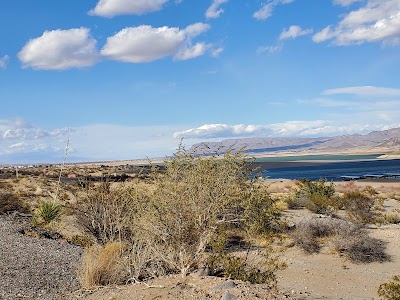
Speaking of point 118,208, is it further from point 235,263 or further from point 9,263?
point 235,263

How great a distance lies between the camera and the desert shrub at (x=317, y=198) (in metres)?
27.8

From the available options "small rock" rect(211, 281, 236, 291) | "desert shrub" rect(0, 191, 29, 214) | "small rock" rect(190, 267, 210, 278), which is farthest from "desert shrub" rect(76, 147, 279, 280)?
"desert shrub" rect(0, 191, 29, 214)

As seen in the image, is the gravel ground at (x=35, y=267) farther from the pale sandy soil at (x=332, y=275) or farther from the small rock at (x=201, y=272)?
the pale sandy soil at (x=332, y=275)

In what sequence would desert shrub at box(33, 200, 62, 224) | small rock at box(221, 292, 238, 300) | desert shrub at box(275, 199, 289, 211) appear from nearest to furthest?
small rock at box(221, 292, 238, 300)
desert shrub at box(33, 200, 62, 224)
desert shrub at box(275, 199, 289, 211)

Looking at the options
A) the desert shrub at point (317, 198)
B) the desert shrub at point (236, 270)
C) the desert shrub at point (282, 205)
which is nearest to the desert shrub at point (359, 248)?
the desert shrub at point (236, 270)

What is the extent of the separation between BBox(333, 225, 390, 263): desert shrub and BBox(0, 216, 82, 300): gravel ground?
33.0 ft

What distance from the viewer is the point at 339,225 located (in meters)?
20.3

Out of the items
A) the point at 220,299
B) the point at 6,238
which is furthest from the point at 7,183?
the point at 220,299

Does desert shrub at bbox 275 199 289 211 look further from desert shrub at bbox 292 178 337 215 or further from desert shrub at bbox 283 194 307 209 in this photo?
desert shrub at bbox 292 178 337 215

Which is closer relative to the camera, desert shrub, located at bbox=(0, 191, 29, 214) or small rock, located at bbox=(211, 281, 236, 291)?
small rock, located at bbox=(211, 281, 236, 291)

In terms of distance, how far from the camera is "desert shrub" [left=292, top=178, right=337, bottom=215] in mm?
27806

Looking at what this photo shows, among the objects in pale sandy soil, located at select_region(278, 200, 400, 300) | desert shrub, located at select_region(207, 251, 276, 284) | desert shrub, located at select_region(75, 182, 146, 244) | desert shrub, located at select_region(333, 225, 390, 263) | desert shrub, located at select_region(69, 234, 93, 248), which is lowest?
pale sandy soil, located at select_region(278, 200, 400, 300)

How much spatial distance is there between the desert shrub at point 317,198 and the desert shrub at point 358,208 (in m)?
0.91

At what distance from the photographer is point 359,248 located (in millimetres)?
17375
